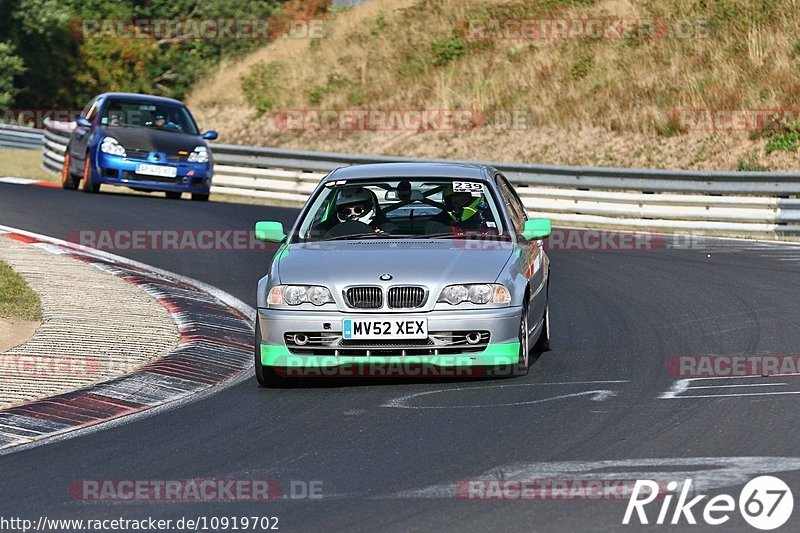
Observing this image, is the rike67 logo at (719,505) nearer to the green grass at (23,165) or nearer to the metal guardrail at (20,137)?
the green grass at (23,165)

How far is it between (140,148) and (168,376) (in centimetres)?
1362

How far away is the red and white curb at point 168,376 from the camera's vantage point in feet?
26.9

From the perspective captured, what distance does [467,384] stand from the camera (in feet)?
30.6

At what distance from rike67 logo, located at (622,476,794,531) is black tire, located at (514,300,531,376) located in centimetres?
307

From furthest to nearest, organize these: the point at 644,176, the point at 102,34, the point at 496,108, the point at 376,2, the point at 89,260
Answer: the point at 102,34 < the point at 376,2 < the point at 496,108 < the point at 644,176 < the point at 89,260

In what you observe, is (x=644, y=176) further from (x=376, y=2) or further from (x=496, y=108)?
(x=376, y=2)

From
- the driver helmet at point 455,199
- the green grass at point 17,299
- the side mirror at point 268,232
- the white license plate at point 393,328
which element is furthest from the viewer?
the green grass at point 17,299

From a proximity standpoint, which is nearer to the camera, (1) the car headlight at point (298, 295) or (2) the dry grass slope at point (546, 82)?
(1) the car headlight at point (298, 295)

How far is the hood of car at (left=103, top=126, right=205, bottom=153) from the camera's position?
22.9 m

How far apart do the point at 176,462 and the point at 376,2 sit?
4068 cm

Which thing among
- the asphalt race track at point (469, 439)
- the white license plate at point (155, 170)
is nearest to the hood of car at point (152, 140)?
the white license plate at point (155, 170)

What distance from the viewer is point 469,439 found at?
7516 millimetres

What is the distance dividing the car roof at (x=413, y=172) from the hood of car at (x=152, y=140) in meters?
12.5

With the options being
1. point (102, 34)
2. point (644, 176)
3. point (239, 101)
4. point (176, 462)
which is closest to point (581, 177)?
point (644, 176)
